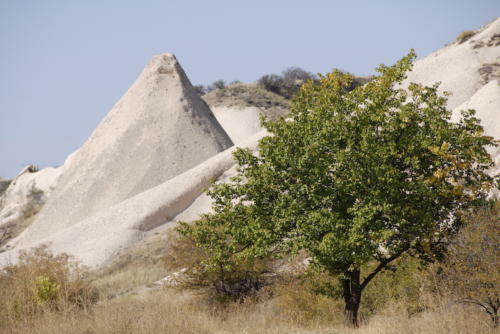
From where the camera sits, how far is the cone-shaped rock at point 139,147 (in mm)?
27906

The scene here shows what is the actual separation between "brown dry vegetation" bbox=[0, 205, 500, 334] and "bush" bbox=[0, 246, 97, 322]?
26 millimetres

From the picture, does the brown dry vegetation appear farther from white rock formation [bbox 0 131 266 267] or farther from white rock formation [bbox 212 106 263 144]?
white rock formation [bbox 212 106 263 144]

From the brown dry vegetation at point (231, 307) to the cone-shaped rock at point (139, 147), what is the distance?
8.75 metres

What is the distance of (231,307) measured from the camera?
15516mm

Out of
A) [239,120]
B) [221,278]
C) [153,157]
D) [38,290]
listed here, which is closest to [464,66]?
[153,157]

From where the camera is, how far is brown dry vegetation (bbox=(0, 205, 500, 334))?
418 inches

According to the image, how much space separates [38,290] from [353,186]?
24.3 feet

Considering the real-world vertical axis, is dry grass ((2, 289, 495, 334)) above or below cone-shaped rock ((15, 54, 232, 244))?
below

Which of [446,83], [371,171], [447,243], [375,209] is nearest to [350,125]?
[371,171]

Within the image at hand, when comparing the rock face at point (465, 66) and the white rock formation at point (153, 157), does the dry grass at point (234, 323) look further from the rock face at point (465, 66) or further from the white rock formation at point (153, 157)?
the rock face at point (465, 66)

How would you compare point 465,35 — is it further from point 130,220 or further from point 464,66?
point 130,220

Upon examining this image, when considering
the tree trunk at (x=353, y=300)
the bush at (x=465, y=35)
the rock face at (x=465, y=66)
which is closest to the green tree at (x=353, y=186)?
the tree trunk at (x=353, y=300)

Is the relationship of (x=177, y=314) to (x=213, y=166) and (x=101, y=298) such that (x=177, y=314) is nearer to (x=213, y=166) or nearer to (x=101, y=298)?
(x=101, y=298)

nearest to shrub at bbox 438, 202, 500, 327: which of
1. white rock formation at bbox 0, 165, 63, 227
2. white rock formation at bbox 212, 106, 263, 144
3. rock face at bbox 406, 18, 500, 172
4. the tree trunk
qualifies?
the tree trunk
